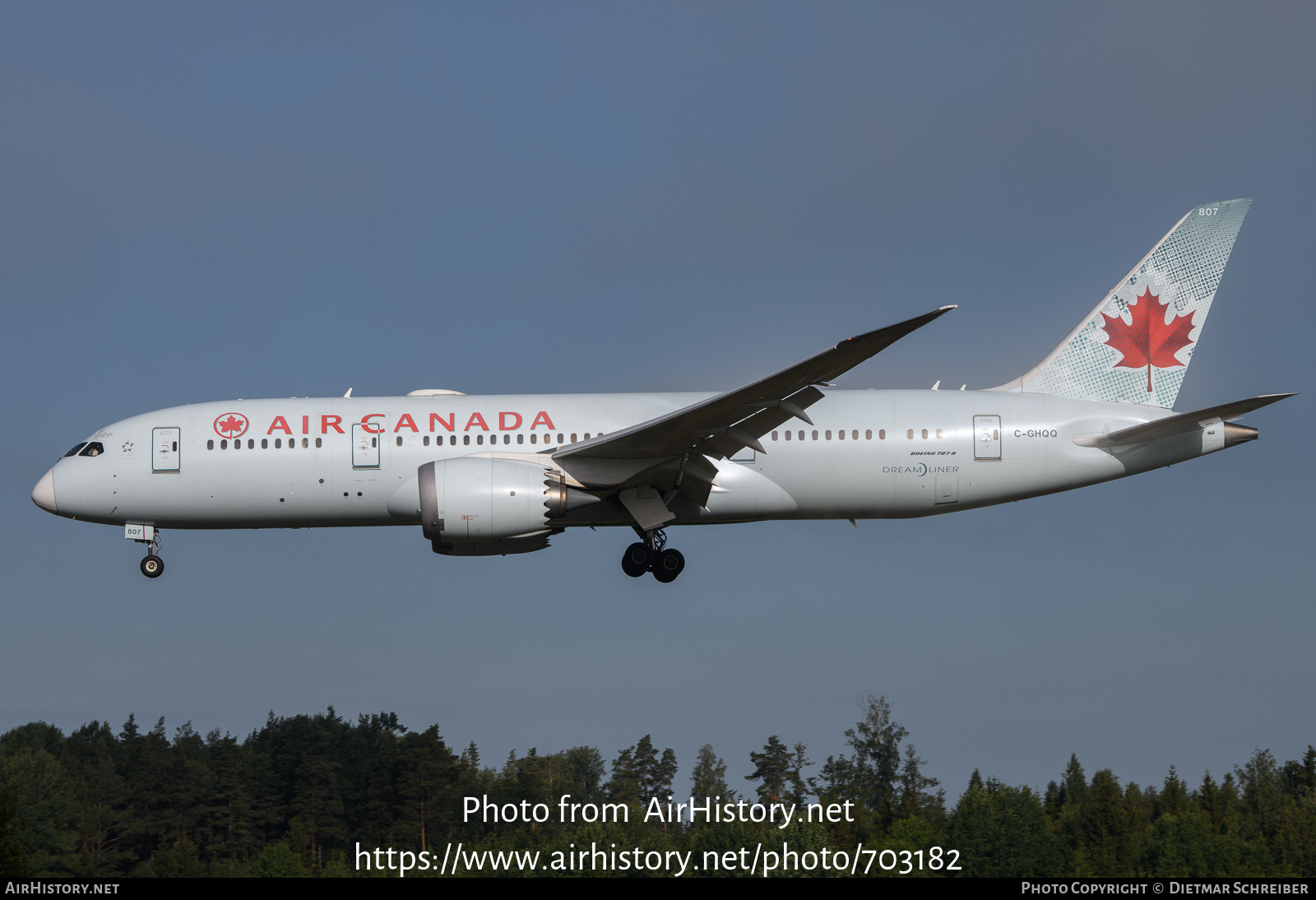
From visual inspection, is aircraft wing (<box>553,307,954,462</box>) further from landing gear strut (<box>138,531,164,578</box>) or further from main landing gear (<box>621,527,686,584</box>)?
landing gear strut (<box>138,531,164,578</box>)

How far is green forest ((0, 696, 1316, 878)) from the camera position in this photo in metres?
51.5

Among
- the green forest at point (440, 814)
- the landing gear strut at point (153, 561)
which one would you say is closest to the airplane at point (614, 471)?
the landing gear strut at point (153, 561)

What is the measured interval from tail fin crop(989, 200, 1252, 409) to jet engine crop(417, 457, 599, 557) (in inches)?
380

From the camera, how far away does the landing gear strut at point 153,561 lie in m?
22.6

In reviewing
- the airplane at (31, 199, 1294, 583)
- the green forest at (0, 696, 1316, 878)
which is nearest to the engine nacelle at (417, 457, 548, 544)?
the airplane at (31, 199, 1294, 583)

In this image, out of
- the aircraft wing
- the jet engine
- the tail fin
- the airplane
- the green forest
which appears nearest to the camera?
the aircraft wing

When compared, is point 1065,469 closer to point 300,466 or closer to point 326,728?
point 300,466

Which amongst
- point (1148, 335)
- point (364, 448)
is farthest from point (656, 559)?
point (1148, 335)

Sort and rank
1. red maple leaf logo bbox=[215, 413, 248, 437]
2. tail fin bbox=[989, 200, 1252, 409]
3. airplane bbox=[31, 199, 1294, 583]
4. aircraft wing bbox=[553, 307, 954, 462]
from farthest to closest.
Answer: tail fin bbox=[989, 200, 1252, 409], red maple leaf logo bbox=[215, 413, 248, 437], airplane bbox=[31, 199, 1294, 583], aircraft wing bbox=[553, 307, 954, 462]

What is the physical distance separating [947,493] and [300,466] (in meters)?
12.0

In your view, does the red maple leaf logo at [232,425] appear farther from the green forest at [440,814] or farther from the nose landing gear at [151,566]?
the green forest at [440,814]

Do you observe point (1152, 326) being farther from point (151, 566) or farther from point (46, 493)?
point (46, 493)

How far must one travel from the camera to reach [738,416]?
63.8 ft

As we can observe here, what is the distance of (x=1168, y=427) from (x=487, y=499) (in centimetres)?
1234
